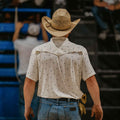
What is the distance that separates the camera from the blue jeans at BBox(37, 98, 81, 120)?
191 centimetres

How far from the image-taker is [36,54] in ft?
6.54

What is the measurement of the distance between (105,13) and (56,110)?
4.79 ft

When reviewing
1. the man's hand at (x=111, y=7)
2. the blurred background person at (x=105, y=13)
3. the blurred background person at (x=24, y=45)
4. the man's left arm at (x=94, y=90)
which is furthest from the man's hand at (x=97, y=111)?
the man's hand at (x=111, y=7)

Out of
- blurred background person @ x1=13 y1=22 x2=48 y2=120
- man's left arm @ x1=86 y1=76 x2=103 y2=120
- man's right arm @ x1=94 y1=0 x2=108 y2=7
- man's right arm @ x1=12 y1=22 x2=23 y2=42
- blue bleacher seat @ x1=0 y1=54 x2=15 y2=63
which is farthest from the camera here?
blue bleacher seat @ x1=0 y1=54 x2=15 y2=63

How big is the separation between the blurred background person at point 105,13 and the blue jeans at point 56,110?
3.97 ft

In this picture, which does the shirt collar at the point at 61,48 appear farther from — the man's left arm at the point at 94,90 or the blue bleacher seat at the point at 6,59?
the blue bleacher seat at the point at 6,59

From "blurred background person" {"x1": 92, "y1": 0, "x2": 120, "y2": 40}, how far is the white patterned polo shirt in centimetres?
97

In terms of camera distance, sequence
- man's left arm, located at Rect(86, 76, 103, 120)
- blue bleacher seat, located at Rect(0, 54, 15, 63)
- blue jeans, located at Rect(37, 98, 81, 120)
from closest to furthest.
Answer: blue jeans, located at Rect(37, 98, 81, 120) → man's left arm, located at Rect(86, 76, 103, 120) → blue bleacher seat, located at Rect(0, 54, 15, 63)

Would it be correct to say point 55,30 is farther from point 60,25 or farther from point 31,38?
point 31,38

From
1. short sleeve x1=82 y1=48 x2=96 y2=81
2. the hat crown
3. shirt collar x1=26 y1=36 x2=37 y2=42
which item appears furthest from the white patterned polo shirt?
shirt collar x1=26 y1=36 x2=37 y2=42

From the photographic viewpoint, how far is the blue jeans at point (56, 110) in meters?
1.91

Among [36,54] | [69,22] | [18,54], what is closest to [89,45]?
[69,22]

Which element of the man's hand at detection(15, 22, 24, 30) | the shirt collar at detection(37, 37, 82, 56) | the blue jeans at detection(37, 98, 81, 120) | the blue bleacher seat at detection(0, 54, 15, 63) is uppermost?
the man's hand at detection(15, 22, 24, 30)

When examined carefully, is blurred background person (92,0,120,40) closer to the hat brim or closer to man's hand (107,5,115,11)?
man's hand (107,5,115,11)
